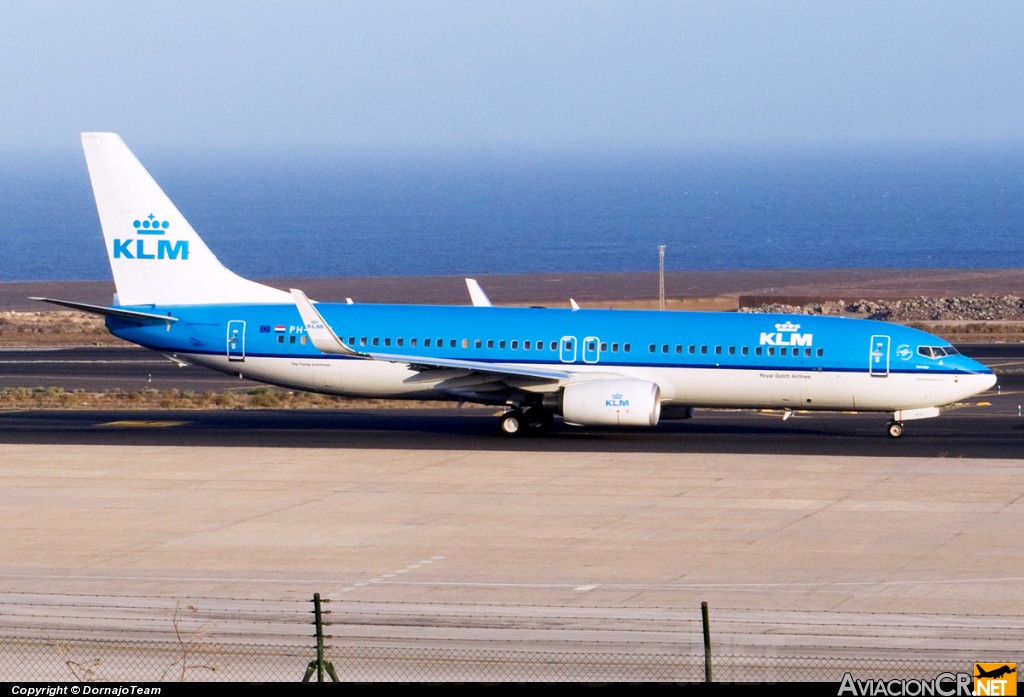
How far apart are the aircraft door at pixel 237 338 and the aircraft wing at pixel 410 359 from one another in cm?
224

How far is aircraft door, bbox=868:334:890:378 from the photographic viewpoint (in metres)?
40.6

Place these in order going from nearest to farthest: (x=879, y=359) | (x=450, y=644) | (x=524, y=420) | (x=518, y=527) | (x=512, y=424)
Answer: (x=450, y=644), (x=518, y=527), (x=879, y=359), (x=512, y=424), (x=524, y=420)

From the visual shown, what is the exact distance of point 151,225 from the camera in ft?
145

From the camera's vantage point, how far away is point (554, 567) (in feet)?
85.5

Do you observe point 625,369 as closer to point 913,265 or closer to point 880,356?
point 880,356

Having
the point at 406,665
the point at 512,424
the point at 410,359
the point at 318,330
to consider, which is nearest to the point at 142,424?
the point at 318,330

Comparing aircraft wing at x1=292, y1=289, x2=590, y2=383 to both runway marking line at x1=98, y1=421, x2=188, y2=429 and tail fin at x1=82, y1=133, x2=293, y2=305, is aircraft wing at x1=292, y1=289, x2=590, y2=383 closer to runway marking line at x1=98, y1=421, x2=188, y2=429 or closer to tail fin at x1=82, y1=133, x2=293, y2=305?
tail fin at x1=82, y1=133, x2=293, y2=305

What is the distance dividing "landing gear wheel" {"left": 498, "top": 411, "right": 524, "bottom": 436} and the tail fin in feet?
24.2

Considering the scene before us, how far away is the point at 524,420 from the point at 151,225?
1251 cm

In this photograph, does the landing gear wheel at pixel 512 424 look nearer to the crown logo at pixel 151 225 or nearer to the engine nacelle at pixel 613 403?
the engine nacelle at pixel 613 403

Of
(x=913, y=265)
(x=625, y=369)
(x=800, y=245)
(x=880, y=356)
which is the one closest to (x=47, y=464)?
(x=625, y=369)

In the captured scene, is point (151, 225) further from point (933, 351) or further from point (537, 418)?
point (933, 351)

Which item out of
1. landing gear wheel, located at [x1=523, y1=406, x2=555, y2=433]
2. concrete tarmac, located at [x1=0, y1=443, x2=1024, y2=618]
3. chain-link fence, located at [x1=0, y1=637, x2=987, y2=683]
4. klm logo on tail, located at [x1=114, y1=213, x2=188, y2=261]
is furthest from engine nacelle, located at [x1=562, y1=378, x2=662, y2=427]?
chain-link fence, located at [x1=0, y1=637, x2=987, y2=683]

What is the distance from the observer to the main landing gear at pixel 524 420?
42469mm
